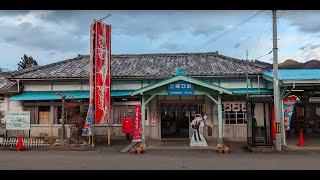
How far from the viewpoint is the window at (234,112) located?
1812 cm

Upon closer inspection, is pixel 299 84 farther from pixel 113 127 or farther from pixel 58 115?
pixel 58 115

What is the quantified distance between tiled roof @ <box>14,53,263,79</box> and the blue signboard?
10.1 feet

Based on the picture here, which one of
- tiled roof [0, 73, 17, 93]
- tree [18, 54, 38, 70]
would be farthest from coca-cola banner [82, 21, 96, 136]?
tree [18, 54, 38, 70]

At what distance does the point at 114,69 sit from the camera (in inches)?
775

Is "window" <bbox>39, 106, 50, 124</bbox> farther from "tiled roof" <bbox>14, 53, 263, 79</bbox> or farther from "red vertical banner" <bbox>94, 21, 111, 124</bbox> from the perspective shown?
"red vertical banner" <bbox>94, 21, 111, 124</bbox>

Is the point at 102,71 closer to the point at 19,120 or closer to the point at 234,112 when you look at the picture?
the point at 19,120

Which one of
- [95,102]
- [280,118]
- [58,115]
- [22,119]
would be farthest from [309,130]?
[22,119]

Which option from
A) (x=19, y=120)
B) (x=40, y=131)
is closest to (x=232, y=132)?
(x=40, y=131)

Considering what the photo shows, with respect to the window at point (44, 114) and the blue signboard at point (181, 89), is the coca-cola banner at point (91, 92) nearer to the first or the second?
the blue signboard at point (181, 89)

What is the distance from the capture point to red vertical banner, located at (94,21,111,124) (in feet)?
50.9

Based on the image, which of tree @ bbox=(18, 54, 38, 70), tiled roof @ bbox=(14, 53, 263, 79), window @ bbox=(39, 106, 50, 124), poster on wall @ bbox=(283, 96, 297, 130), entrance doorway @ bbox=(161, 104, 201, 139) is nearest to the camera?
poster on wall @ bbox=(283, 96, 297, 130)

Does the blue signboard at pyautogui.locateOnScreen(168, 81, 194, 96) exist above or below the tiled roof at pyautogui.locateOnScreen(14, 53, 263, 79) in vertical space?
below

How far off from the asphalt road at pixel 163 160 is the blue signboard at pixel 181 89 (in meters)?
2.72

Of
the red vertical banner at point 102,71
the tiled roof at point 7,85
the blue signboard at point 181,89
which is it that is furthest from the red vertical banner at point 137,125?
the tiled roof at point 7,85
